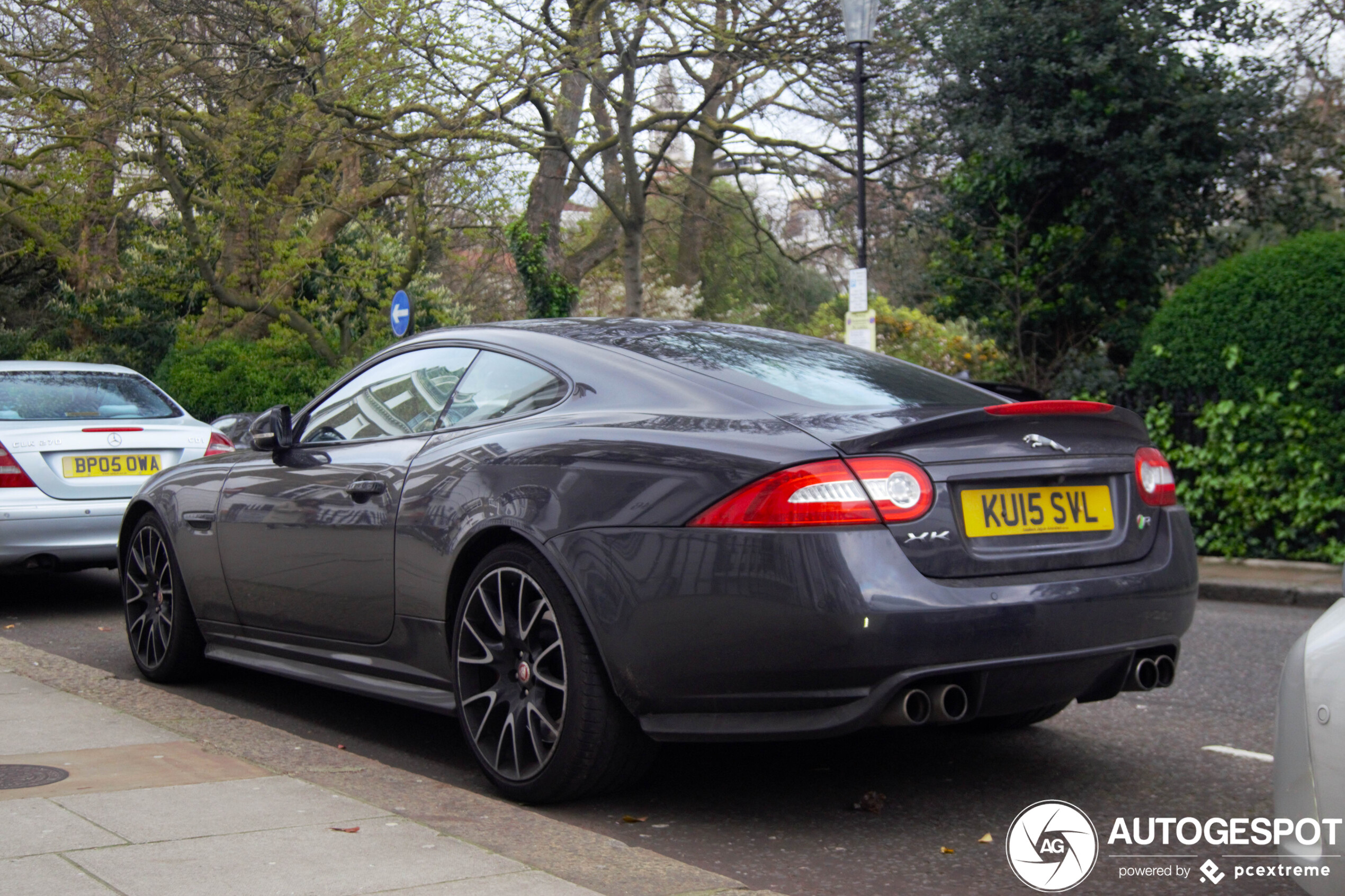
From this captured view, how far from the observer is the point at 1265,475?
10.4 m

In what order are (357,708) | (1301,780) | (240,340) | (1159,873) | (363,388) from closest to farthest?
(1301,780), (1159,873), (363,388), (357,708), (240,340)

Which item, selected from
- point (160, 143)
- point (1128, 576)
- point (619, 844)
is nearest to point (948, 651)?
point (1128, 576)

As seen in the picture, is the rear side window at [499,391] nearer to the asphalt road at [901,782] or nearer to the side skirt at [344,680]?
the side skirt at [344,680]

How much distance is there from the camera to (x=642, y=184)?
2070 cm

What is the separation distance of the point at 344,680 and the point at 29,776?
1.08 meters

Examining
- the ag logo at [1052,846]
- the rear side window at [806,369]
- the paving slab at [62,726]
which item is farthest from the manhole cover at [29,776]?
the ag logo at [1052,846]

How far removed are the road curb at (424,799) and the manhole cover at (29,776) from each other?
478 mm

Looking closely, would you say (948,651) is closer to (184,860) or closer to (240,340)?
(184,860)

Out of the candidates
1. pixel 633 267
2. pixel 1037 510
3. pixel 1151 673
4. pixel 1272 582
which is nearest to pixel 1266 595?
pixel 1272 582

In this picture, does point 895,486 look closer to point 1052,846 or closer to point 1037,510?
point 1037,510

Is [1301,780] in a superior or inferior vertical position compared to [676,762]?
superior

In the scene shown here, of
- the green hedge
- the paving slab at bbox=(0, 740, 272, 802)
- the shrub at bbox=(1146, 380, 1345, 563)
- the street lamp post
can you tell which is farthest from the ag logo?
the street lamp post

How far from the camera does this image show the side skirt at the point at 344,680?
4453 millimetres

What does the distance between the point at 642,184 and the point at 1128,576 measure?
17472mm
